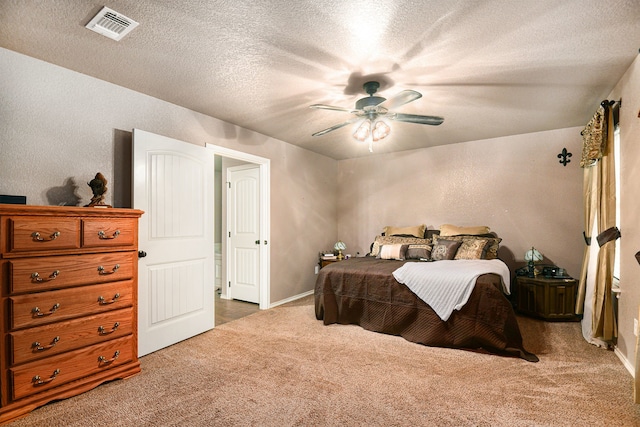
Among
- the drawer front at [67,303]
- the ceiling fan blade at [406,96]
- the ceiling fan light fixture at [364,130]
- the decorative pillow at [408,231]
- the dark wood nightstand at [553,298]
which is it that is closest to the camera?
the drawer front at [67,303]

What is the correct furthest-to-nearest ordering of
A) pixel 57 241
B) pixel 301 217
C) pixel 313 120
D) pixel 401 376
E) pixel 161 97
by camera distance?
1. pixel 301 217
2. pixel 313 120
3. pixel 161 97
4. pixel 401 376
5. pixel 57 241

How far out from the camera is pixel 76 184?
253 cm

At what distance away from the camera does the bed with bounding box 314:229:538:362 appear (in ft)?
8.87

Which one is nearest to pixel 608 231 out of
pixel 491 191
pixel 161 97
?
pixel 491 191

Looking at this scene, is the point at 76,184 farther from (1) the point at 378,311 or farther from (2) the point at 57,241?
(1) the point at 378,311

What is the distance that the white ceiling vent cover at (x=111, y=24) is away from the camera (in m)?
1.81

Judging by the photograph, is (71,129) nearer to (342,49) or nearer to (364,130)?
(342,49)

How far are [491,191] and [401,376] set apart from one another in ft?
10.9

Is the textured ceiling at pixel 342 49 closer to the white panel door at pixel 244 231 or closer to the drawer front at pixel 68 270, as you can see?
the white panel door at pixel 244 231

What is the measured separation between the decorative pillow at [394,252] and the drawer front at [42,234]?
3411 millimetres

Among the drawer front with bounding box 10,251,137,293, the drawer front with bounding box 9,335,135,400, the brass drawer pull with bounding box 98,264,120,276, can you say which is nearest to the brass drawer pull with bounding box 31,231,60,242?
the drawer front with bounding box 10,251,137,293

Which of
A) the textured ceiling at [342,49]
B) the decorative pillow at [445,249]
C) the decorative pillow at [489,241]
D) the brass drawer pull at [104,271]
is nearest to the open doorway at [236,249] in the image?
the textured ceiling at [342,49]

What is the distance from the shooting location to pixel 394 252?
4.29m

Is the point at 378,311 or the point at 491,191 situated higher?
the point at 491,191
